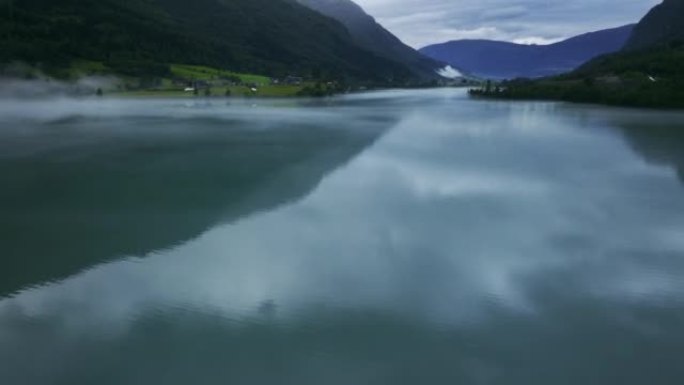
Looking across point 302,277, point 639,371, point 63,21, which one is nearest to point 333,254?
point 302,277

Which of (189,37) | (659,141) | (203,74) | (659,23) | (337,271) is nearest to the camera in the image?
(337,271)

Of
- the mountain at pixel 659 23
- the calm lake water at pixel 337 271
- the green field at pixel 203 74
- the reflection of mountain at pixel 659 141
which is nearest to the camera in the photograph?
the calm lake water at pixel 337 271

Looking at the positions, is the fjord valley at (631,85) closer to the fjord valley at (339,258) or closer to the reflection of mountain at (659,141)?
the reflection of mountain at (659,141)

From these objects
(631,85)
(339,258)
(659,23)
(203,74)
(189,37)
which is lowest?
(339,258)

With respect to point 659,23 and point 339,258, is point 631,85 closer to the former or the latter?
point 339,258

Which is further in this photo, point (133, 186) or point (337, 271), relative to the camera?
point (133, 186)

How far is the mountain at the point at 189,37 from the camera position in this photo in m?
82.9

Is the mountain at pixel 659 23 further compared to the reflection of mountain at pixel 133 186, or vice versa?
the mountain at pixel 659 23

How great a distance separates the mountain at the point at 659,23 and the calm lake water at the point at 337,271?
108 m

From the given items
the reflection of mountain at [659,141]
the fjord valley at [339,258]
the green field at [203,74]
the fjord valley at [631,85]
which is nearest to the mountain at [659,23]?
the fjord valley at [631,85]

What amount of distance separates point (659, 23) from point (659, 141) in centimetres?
11490

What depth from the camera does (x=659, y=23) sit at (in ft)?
426

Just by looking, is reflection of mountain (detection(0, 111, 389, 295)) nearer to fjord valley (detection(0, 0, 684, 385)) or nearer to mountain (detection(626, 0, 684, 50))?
fjord valley (detection(0, 0, 684, 385))

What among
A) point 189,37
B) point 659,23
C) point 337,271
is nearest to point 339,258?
point 337,271
